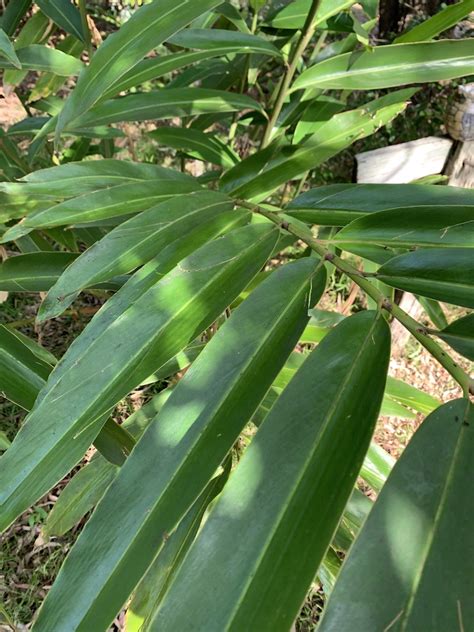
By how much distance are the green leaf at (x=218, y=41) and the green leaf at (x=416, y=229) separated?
454 millimetres

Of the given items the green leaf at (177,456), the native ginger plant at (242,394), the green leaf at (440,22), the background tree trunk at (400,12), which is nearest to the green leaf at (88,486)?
the native ginger plant at (242,394)

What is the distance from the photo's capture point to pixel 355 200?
25.1 inches

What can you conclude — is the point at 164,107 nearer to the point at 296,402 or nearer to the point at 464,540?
the point at 296,402

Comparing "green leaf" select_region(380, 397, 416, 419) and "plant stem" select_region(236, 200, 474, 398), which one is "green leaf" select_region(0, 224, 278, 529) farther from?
"green leaf" select_region(380, 397, 416, 419)

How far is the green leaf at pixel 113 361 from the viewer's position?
37 centimetres

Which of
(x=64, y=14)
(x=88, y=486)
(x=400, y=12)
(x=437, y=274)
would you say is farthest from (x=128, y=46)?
(x=400, y=12)

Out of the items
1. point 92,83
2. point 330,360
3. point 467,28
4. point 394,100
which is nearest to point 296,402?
point 330,360

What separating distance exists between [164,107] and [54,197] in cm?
26

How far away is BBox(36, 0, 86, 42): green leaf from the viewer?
98cm

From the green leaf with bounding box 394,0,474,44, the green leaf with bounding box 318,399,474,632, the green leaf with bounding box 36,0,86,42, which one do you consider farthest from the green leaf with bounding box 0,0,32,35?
the green leaf with bounding box 318,399,474,632

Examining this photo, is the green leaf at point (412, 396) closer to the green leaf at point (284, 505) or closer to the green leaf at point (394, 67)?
the green leaf at point (394, 67)

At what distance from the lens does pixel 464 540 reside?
287 mm

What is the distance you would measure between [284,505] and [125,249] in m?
0.35

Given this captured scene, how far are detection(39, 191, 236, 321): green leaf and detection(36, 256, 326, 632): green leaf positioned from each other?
0.18m
